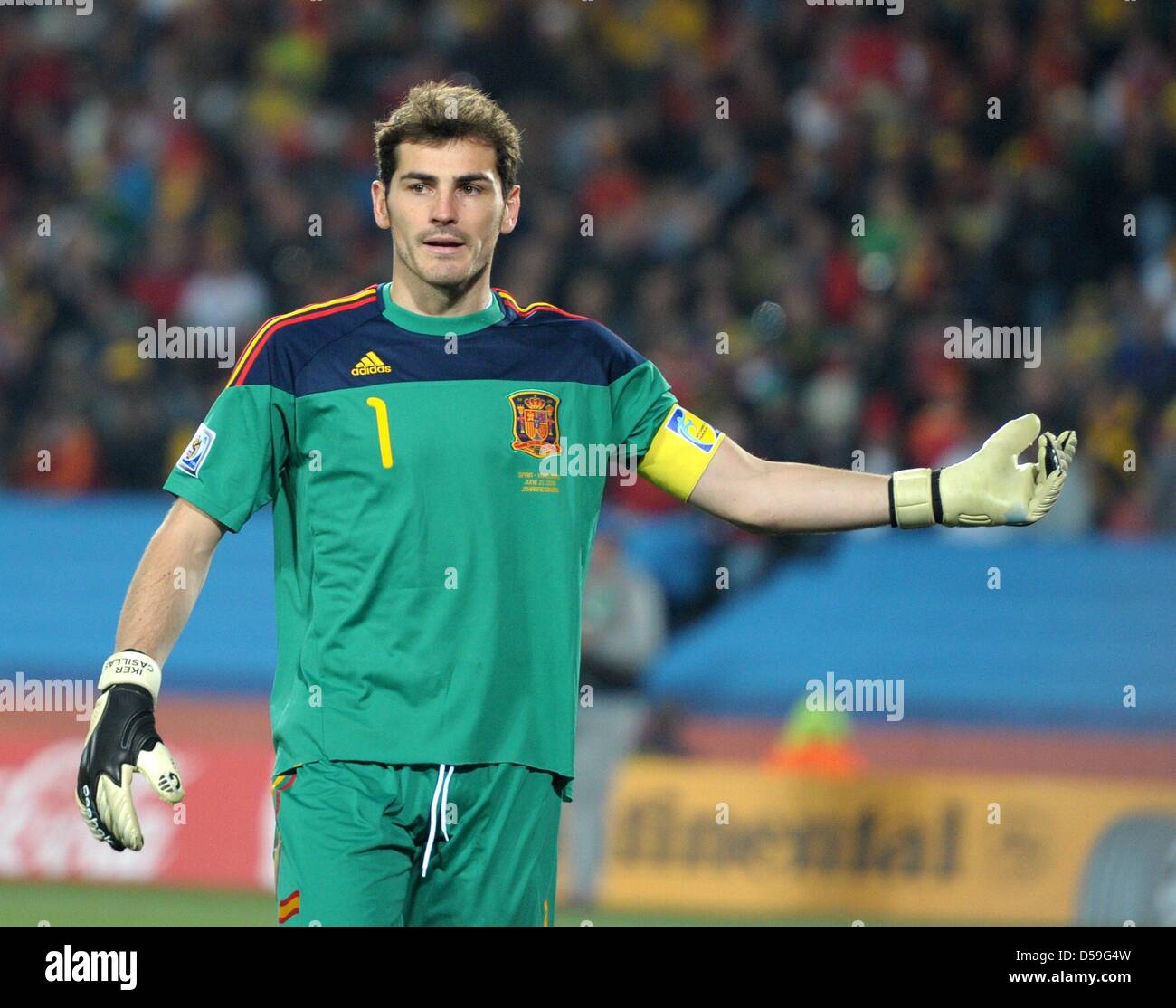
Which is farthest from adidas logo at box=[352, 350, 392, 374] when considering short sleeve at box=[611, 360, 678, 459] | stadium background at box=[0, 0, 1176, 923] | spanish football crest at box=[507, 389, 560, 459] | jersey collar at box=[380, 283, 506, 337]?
stadium background at box=[0, 0, 1176, 923]

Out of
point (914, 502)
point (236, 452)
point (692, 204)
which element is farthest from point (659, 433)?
point (692, 204)

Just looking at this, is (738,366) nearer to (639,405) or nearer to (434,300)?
(639,405)

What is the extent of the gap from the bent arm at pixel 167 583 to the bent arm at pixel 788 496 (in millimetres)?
1121

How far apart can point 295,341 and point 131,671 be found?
798mm

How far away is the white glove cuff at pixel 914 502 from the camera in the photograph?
4211 millimetres

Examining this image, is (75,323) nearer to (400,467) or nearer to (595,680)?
(595,680)

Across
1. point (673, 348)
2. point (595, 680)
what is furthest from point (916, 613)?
point (673, 348)

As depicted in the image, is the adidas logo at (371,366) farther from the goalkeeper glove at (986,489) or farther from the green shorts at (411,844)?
the goalkeeper glove at (986,489)

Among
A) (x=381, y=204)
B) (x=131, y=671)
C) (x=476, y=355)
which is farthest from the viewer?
(x=381, y=204)

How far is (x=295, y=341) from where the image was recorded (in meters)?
4.09

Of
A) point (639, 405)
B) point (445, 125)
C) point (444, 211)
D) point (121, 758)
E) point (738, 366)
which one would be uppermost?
point (738, 366)

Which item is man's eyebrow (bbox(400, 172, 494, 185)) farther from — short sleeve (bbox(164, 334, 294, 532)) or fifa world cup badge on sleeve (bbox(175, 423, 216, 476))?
fifa world cup badge on sleeve (bbox(175, 423, 216, 476))

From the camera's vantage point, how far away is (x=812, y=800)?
994 cm

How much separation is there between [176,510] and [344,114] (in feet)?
35.9
